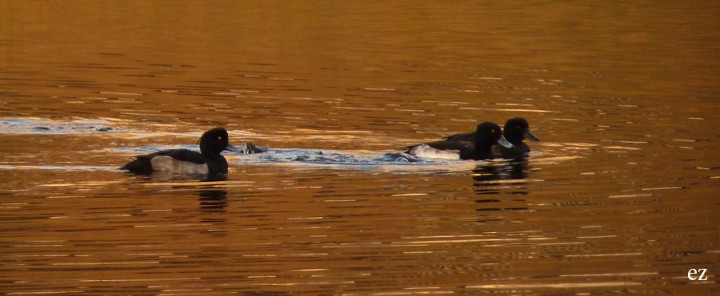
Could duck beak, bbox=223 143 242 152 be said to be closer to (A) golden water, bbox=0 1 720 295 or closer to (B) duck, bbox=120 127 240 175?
(B) duck, bbox=120 127 240 175

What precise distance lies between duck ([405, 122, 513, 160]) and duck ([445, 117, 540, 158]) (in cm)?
8

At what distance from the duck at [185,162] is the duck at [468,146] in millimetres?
2758

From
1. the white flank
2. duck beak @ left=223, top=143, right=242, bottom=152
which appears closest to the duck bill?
duck beak @ left=223, top=143, right=242, bottom=152

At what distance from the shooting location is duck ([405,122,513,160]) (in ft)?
78.9

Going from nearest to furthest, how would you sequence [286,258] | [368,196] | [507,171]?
[286,258], [368,196], [507,171]

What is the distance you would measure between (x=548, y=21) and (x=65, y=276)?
131 ft

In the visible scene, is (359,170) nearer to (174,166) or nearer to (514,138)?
(174,166)

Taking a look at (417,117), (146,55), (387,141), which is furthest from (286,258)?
(146,55)

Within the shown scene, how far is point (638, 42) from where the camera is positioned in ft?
154

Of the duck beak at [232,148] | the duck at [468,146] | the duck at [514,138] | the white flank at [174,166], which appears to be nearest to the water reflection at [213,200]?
the white flank at [174,166]

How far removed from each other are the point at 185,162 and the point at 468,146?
4186 millimetres

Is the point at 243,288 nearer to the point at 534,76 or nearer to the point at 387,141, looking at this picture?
the point at 387,141

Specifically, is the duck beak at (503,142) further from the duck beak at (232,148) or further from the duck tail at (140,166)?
the duck tail at (140,166)

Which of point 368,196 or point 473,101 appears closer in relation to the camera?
point 368,196
